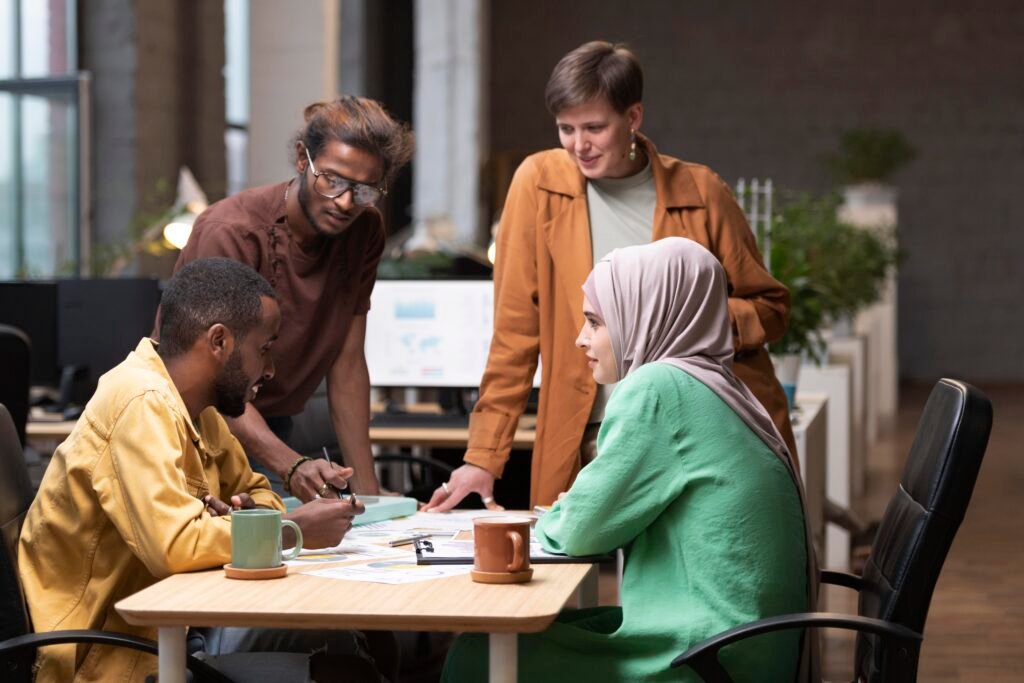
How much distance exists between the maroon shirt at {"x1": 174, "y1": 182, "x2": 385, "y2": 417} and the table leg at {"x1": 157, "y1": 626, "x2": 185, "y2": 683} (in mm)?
1049

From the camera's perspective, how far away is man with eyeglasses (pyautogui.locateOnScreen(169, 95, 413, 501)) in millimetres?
2721

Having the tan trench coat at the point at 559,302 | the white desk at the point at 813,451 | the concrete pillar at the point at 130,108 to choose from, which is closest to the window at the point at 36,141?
the concrete pillar at the point at 130,108

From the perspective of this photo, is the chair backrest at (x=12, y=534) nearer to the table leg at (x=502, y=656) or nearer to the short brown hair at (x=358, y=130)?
the table leg at (x=502, y=656)

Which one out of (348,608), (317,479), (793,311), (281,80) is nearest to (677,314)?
(348,608)

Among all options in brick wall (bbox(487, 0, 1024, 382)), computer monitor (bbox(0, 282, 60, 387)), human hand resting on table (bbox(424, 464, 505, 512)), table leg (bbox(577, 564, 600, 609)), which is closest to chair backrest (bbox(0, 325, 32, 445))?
computer monitor (bbox(0, 282, 60, 387))

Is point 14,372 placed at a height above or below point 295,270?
below

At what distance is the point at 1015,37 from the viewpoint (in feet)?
50.2

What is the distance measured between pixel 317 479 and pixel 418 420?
7.20ft

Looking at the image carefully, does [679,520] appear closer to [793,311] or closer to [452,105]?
[793,311]

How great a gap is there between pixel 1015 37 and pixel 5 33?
10.7 metres

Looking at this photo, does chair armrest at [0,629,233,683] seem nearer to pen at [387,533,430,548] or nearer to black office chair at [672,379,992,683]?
pen at [387,533,430,548]

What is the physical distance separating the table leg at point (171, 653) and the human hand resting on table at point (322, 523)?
1.11 ft

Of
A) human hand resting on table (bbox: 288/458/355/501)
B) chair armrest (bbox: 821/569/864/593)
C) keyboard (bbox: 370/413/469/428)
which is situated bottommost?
keyboard (bbox: 370/413/469/428)

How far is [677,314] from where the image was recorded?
2174 mm
